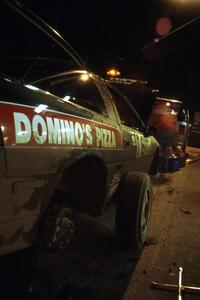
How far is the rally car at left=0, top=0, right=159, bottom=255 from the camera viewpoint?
2424 millimetres

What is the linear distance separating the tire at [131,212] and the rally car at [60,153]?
0.01 metres

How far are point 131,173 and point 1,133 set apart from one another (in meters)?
2.59

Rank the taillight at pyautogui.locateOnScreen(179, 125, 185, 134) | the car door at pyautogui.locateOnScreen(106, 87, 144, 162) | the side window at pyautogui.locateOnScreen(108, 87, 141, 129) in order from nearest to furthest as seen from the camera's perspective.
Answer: the car door at pyautogui.locateOnScreen(106, 87, 144, 162) < the side window at pyautogui.locateOnScreen(108, 87, 141, 129) < the taillight at pyautogui.locateOnScreen(179, 125, 185, 134)

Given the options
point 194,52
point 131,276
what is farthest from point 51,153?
point 194,52

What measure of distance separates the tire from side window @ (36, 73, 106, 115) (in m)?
0.94

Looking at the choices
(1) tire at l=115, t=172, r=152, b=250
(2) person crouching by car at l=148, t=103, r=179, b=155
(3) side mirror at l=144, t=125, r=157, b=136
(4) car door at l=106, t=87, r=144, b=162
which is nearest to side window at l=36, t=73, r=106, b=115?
(4) car door at l=106, t=87, r=144, b=162

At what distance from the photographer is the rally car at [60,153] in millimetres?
2424

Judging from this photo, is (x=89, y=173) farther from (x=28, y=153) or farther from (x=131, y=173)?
(x=28, y=153)

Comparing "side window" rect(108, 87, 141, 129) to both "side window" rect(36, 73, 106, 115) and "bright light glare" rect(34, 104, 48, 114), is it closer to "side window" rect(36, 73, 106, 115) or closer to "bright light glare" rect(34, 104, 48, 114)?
"side window" rect(36, 73, 106, 115)

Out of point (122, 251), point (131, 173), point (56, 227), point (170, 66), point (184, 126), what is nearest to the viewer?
point (56, 227)

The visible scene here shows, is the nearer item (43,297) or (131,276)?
(43,297)

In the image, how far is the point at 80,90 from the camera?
4.26 metres

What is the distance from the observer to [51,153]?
270 cm

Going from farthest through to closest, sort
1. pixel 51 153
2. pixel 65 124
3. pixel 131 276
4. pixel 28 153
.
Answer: pixel 131 276 → pixel 65 124 → pixel 51 153 → pixel 28 153
